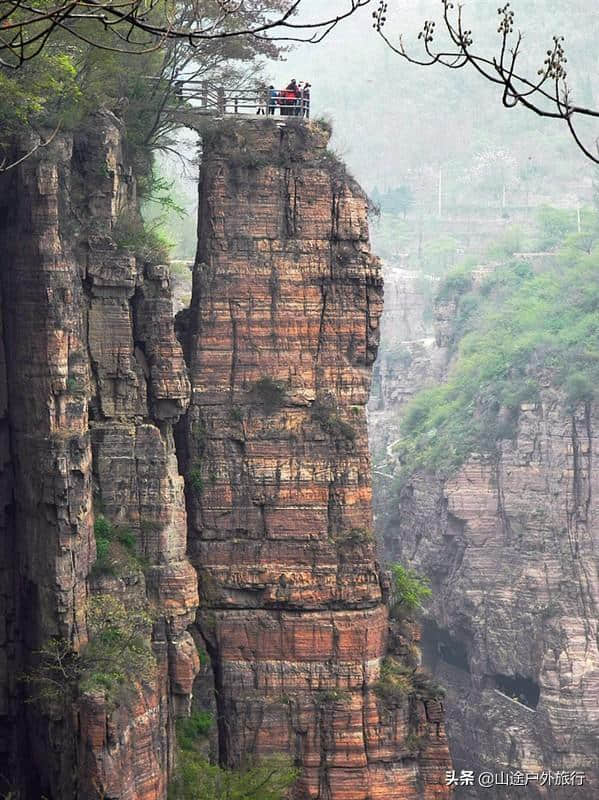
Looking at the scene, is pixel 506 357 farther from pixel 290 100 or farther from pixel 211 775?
pixel 211 775

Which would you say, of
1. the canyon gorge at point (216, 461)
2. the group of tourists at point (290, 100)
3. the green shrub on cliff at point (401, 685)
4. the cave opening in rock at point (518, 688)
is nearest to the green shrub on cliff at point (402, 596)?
the canyon gorge at point (216, 461)

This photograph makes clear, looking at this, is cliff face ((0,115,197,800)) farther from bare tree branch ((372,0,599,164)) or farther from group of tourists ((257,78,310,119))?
bare tree branch ((372,0,599,164))

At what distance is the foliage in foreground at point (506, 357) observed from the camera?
243 feet

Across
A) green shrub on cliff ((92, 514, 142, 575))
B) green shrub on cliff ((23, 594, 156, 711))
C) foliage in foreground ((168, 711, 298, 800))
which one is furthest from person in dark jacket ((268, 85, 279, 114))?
foliage in foreground ((168, 711, 298, 800))

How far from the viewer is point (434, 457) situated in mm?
75375

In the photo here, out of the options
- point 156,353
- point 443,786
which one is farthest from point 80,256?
point 443,786

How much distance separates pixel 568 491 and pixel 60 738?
36623mm

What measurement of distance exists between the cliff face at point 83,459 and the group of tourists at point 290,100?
3886mm

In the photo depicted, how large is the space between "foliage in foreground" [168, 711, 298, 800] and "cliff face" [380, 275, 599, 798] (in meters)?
26.0


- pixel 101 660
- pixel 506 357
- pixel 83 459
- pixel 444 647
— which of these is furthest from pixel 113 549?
pixel 506 357

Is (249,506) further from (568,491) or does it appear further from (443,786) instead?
(568,491)

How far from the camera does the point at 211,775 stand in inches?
1492

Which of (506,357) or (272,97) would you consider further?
(506,357)

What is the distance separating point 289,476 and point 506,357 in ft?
128
